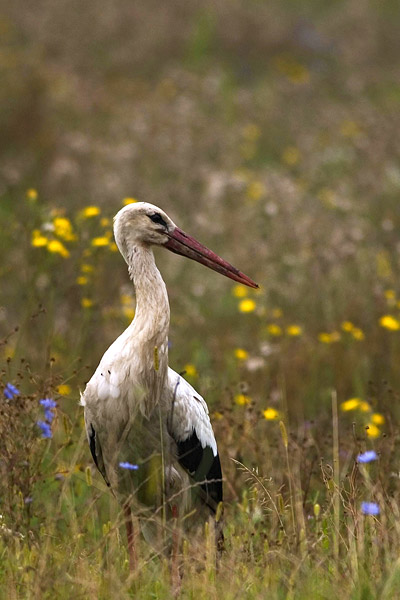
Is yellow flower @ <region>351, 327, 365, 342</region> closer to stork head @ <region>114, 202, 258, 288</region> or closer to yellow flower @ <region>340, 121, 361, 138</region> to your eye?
stork head @ <region>114, 202, 258, 288</region>

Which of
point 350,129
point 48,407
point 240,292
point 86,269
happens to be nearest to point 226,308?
point 240,292

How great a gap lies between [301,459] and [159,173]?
6559 mm

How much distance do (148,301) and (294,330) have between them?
2.24 m

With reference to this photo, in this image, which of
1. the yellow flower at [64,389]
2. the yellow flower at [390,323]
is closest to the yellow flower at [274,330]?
the yellow flower at [390,323]

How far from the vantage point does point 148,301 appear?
4.22m

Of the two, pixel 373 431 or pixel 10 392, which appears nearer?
pixel 10 392

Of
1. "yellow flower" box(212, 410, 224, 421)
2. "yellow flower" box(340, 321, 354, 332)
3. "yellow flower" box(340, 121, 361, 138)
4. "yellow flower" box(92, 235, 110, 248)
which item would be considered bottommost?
"yellow flower" box(212, 410, 224, 421)

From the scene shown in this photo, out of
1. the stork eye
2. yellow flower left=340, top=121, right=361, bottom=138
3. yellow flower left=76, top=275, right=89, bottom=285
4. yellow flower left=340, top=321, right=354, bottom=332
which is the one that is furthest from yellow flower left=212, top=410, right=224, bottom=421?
yellow flower left=340, top=121, right=361, bottom=138

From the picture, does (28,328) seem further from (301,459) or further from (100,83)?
(100,83)

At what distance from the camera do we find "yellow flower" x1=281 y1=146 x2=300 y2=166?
11.9m

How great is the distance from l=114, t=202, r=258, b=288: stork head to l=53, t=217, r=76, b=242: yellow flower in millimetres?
1247

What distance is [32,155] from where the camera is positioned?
10.7 meters

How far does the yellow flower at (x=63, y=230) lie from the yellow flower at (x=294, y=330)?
1.51 meters

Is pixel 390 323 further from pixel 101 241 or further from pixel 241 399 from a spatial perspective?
pixel 101 241
